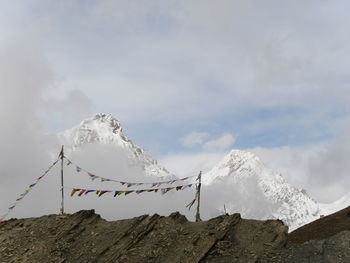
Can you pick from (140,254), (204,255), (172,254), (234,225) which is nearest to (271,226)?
(234,225)

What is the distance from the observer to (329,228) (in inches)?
1457

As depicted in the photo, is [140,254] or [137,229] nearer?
[140,254]

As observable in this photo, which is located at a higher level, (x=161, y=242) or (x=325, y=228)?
(x=161, y=242)

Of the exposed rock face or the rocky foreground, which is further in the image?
the exposed rock face

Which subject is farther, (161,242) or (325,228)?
(325,228)

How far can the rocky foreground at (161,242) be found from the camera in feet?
75.1

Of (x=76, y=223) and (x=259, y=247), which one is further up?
(x=76, y=223)

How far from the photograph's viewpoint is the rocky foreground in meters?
22.9

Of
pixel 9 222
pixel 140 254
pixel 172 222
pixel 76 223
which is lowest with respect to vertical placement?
pixel 140 254

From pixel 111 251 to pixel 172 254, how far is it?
4.50m

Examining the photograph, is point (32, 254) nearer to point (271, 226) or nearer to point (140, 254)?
point (140, 254)

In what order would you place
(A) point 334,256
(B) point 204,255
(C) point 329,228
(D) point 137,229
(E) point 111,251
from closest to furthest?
1. (A) point 334,256
2. (B) point 204,255
3. (E) point 111,251
4. (D) point 137,229
5. (C) point 329,228

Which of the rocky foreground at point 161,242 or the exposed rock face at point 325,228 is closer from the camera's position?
the rocky foreground at point 161,242

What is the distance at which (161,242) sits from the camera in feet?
83.2
